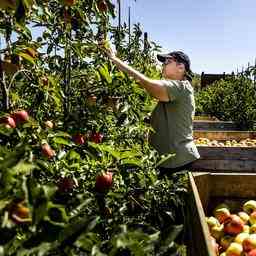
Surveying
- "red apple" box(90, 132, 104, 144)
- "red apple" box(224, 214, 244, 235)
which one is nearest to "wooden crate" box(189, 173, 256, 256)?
"red apple" box(224, 214, 244, 235)

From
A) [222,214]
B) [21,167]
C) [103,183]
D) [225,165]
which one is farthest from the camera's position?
[225,165]

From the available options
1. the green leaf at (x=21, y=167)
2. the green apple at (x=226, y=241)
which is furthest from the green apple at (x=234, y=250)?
the green leaf at (x=21, y=167)

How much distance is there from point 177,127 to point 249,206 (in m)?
0.73

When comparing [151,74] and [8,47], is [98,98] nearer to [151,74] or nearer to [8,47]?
[8,47]

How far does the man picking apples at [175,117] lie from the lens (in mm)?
3199

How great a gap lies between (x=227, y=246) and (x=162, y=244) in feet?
6.86

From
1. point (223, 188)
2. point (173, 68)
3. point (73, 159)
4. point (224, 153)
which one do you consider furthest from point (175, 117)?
point (224, 153)

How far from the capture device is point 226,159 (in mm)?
5168

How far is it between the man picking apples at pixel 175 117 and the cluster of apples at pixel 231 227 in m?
0.43

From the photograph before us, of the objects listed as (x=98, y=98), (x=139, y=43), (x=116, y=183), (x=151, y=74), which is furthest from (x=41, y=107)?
(x=139, y=43)

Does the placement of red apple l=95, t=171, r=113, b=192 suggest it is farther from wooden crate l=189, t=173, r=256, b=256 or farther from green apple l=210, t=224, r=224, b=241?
green apple l=210, t=224, r=224, b=241

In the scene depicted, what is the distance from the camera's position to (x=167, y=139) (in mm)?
3279

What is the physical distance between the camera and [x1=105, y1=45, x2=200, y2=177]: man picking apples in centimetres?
320

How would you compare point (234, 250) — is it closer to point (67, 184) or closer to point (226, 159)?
point (67, 184)
